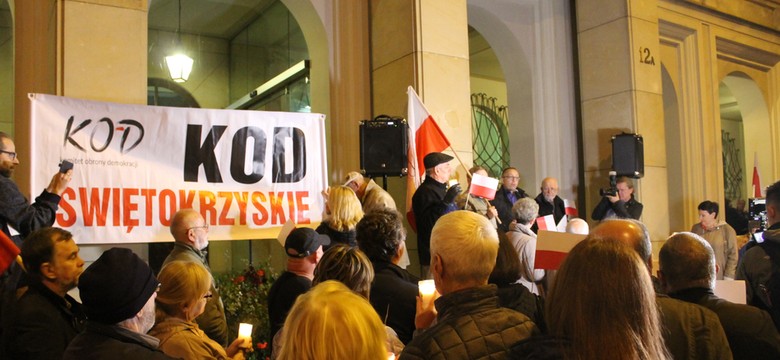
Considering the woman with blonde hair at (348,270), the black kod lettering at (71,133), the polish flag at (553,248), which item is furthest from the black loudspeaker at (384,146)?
the woman with blonde hair at (348,270)

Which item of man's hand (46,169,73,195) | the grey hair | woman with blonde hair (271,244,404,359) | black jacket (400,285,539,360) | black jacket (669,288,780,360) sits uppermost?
man's hand (46,169,73,195)

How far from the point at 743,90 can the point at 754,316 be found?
12609 millimetres

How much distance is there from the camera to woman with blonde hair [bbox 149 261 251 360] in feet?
8.72

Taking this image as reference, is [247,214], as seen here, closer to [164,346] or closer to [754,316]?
[164,346]

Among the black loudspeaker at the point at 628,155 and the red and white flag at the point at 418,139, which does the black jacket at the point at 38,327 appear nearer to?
the red and white flag at the point at 418,139

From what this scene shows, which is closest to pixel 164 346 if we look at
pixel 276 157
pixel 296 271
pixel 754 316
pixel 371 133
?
pixel 296 271

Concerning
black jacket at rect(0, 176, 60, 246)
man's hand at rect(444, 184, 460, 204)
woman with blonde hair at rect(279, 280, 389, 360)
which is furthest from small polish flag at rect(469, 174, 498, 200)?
woman with blonde hair at rect(279, 280, 389, 360)

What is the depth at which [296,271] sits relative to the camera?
368 cm

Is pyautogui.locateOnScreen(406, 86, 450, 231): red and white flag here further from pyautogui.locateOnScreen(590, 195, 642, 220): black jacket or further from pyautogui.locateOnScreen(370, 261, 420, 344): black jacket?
pyautogui.locateOnScreen(370, 261, 420, 344): black jacket

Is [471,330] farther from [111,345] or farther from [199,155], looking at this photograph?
[199,155]

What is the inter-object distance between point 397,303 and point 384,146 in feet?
12.3

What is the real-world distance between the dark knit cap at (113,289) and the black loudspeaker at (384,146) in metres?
4.54

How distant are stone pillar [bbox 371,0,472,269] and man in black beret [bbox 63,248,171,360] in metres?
5.21

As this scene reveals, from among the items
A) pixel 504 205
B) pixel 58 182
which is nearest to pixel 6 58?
pixel 58 182
